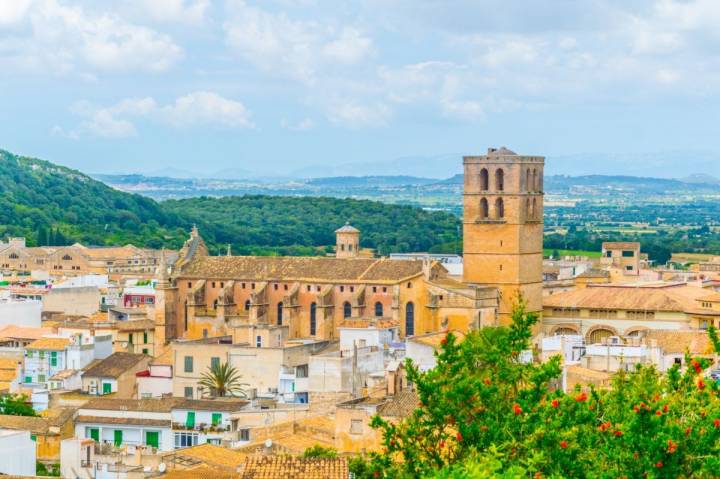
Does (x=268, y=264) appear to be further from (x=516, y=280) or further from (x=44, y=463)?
(x=44, y=463)

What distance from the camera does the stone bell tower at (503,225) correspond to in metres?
68.1

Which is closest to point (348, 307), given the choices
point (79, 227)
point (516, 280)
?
point (516, 280)

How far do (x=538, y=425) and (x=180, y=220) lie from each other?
152 metres

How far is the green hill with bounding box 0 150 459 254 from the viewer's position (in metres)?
154

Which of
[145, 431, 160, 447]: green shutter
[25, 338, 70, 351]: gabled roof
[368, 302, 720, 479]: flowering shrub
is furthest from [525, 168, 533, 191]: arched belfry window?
[368, 302, 720, 479]: flowering shrub

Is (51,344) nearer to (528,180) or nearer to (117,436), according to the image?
(117,436)

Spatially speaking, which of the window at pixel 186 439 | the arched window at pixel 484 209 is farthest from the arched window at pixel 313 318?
the window at pixel 186 439

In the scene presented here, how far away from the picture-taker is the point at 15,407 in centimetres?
5228

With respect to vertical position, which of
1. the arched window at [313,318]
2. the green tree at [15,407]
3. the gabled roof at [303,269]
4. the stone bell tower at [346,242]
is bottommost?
the green tree at [15,407]

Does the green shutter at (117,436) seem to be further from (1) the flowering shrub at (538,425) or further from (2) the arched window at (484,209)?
(2) the arched window at (484,209)

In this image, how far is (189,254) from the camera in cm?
7225

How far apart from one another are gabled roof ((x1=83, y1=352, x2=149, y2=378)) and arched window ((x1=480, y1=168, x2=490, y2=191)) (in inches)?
632

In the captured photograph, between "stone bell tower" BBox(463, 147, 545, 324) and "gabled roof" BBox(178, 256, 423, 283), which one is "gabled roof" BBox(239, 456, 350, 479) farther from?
"stone bell tower" BBox(463, 147, 545, 324)

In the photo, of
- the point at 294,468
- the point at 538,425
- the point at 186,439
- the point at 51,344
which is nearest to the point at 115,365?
the point at 51,344
